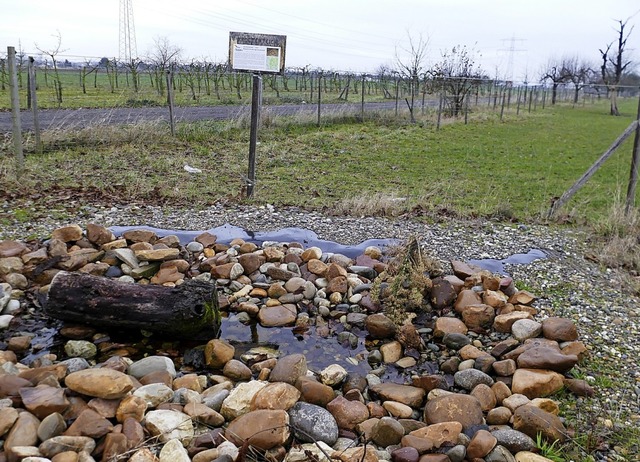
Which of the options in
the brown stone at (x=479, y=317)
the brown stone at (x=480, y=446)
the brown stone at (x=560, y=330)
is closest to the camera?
the brown stone at (x=480, y=446)

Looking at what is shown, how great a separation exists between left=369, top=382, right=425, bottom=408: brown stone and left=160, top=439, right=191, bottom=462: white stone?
1350 mm

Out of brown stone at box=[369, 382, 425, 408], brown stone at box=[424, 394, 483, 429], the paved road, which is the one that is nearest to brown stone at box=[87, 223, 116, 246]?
brown stone at box=[369, 382, 425, 408]

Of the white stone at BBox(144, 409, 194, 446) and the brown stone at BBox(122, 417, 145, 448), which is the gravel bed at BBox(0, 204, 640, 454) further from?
the brown stone at BBox(122, 417, 145, 448)

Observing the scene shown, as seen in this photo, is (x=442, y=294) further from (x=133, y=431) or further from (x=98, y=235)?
(x=98, y=235)

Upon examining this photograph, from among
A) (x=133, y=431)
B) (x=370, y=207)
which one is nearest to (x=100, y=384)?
(x=133, y=431)

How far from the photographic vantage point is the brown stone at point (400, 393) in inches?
132

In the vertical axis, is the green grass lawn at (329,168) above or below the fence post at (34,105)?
below

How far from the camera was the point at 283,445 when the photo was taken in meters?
2.78

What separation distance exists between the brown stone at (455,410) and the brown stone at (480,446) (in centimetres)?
24

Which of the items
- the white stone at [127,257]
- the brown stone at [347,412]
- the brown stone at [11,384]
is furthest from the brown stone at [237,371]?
the white stone at [127,257]

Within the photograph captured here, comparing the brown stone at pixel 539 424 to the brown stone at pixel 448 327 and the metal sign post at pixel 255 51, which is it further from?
the metal sign post at pixel 255 51

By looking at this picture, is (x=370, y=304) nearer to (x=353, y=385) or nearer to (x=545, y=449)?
(x=353, y=385)

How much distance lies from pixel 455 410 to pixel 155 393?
70.9 inches

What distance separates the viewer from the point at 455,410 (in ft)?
10.2
